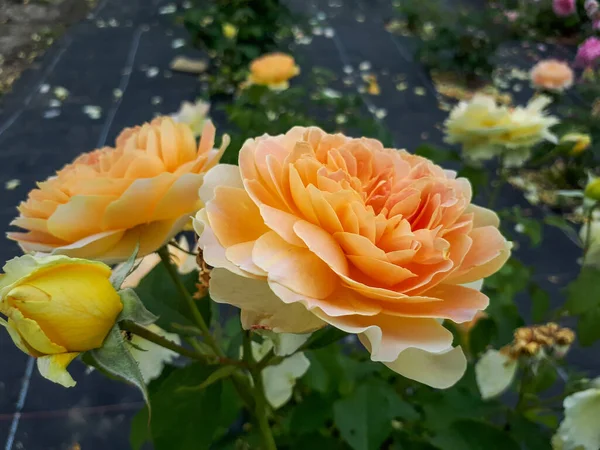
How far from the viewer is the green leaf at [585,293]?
1.52ft

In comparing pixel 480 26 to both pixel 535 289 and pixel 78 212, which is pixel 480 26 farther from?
pixel 78 212

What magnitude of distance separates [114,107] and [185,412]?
1.88 meters

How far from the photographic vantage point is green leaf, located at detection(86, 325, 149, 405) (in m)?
0.25

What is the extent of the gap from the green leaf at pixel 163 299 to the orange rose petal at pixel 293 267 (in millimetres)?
164

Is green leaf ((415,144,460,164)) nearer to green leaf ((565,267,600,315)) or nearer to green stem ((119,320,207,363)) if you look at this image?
green leaf ((565,267,600,315))

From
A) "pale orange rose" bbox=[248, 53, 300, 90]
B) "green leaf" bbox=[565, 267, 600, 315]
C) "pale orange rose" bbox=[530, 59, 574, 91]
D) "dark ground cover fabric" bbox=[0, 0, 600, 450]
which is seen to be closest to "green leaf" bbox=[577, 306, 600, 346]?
"green leaf" bbox=[565, 267, 600, 315]

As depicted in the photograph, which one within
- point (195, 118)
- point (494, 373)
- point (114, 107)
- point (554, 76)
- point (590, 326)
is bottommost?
point (114, 107)

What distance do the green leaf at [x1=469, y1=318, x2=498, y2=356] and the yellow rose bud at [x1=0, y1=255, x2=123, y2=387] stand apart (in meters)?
0.39

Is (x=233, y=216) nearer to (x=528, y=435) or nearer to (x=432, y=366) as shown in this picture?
(x=432, y=366)

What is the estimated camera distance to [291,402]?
586mm

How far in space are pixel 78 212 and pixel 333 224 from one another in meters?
0.14

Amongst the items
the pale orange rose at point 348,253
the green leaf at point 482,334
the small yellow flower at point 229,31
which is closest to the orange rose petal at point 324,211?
the pale orange rose at point 348,253

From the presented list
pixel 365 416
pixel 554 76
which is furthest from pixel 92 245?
pixel 554 76

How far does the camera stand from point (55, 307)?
23cm
